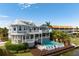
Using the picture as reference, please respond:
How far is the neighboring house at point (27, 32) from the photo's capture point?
2.55 meters

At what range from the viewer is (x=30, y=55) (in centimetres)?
256

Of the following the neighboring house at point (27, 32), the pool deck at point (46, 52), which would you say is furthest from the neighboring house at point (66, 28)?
the pool deck at point (46, 52)

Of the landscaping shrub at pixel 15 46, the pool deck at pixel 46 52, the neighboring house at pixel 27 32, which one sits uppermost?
the neighboring house at pixel 27 32

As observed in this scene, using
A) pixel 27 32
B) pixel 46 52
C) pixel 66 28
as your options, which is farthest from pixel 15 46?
pixel 66 28

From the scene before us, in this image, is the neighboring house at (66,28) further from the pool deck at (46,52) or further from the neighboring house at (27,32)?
the pool deck at (46,52)

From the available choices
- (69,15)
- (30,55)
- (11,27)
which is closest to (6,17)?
(11,27)

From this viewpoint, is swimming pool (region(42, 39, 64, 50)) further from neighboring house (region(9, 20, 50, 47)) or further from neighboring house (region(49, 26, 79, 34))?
neighboring house (region(49, 26, 79, 34))

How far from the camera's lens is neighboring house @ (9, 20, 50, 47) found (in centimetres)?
255

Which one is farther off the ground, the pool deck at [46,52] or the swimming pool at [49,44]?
the swimming pool at [49,44]

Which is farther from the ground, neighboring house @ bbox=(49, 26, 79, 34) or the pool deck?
neighboring house @ bbox=(49, 26, 79, 34)

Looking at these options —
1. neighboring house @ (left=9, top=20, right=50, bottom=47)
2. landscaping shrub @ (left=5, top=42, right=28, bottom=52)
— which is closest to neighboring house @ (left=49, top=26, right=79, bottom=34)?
neighboring house @ (left=9, top=20, right=50, bottom=47)

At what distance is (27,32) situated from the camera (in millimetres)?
2580

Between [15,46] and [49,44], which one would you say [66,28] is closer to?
[49,44]

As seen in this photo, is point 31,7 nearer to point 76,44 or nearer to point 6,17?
point 6,17
